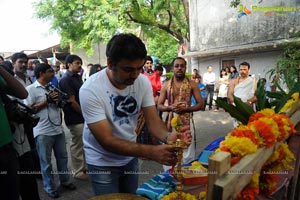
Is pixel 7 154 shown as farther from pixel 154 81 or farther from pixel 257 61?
pixel 257 61

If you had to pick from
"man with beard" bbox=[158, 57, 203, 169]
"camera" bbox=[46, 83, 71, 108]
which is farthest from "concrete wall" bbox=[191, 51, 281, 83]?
"camera" bbox=[46, 83, 71, 108]

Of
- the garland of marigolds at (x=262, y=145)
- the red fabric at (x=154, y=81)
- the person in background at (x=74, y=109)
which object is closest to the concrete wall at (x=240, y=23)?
the red fabric at (x=154, y=81)

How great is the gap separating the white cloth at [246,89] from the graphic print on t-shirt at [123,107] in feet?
10.6

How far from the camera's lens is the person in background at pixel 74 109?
3.55 meters

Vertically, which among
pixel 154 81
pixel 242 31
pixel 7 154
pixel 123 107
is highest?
pixel 242 31

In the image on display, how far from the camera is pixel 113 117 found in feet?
5.79

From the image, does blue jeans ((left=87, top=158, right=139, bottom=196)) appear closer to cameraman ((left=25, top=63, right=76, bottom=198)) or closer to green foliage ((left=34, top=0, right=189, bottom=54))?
cameraman ((left=25, top=63, right=76, bottom=198))

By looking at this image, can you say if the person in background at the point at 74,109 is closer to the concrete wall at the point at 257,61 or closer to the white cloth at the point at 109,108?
the white cloth at the point at 109,108

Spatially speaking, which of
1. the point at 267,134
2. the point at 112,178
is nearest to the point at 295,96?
the point at 267,134

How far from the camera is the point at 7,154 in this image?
1.83m

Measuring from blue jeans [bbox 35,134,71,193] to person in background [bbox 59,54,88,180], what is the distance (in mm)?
331

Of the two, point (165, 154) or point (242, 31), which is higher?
point (242, 31)

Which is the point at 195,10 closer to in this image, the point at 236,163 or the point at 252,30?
the point at 252,30

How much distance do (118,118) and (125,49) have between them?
53cm
